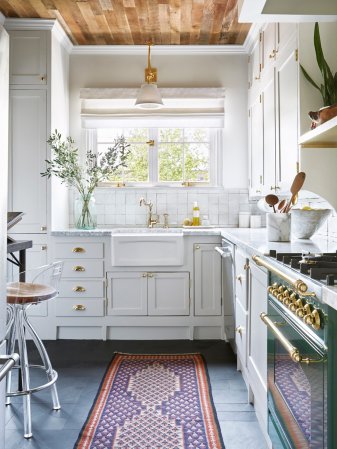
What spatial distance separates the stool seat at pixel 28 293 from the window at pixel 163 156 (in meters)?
2.18

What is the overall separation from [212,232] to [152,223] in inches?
29.4

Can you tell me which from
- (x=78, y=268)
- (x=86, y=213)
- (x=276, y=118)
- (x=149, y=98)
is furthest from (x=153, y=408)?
(x=149, y=98)

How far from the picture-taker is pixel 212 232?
12.5 feet

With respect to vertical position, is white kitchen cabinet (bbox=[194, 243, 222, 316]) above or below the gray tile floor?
above

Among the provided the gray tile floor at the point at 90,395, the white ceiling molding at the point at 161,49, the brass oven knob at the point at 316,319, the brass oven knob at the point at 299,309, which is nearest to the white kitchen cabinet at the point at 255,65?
the white ceiling molding at the point at 161,49

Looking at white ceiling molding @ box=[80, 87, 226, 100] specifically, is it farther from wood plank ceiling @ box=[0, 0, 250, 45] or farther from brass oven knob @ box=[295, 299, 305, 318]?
brass oven knob @ box=[295, 299, 305, 318]

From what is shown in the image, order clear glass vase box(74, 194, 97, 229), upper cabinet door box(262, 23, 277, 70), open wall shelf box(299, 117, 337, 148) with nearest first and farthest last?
open wall shelf box(299, 117, 337, 148) < upper cabinet door box(262, 23, 277, 70) < clear glass vase box(74, 194, 97, 229)

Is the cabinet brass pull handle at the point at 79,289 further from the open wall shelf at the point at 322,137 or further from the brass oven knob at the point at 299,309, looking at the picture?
the brass oven knob at the point at 299,309

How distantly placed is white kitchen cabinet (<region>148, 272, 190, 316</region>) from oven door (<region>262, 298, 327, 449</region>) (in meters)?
1.92

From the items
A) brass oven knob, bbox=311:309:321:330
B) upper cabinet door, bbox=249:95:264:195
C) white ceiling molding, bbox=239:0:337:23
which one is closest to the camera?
brass oven knob, bbox=311:309:321:330

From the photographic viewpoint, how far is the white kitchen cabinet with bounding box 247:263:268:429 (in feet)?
Result: 6.84

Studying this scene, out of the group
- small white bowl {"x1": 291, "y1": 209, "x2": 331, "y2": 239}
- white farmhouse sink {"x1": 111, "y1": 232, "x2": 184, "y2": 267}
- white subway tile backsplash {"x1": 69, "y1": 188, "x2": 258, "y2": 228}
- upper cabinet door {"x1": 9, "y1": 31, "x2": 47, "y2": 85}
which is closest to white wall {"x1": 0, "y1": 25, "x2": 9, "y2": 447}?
small white bowl {"x1": 291, "y1": 209, "x2": 331, "y2": 239}

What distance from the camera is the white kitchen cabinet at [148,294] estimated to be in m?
3.83

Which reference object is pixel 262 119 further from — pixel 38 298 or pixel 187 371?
pixel 38 298
